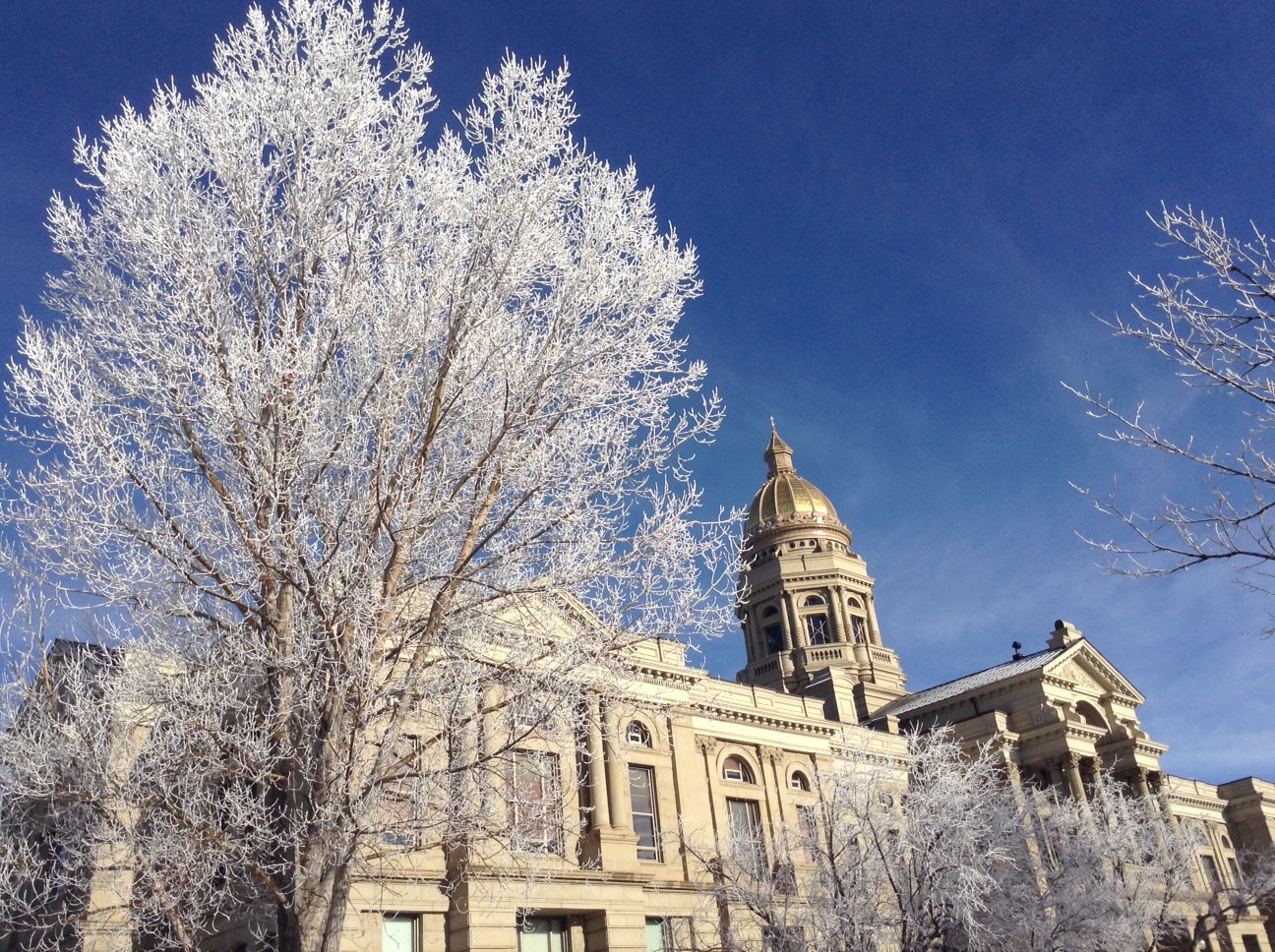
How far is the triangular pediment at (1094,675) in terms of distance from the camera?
51.3 m

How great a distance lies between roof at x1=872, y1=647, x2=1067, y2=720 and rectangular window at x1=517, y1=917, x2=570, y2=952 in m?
25.5

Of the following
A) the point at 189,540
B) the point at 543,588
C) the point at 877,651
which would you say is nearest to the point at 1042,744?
the point at 877,651

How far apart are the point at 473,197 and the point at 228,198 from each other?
9.41ft

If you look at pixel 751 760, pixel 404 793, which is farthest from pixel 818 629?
pixel 404 793

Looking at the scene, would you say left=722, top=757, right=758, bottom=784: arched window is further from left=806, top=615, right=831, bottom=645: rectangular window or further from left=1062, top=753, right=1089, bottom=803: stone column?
left=806, top=615, right=831, bottom=645: rectangular window

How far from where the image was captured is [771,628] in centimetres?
6353

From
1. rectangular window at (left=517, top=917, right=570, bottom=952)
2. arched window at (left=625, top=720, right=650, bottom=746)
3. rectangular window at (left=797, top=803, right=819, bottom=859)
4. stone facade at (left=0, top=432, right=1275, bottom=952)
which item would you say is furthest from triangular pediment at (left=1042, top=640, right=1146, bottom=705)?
rectangular window at (left=517, top=917, right=570, bottom=952)

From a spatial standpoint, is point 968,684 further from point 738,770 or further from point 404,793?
point 404,793

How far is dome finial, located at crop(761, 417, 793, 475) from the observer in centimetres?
7131

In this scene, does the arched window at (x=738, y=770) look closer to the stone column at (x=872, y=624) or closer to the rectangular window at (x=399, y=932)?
the rectangular window at (x=399, y=932)

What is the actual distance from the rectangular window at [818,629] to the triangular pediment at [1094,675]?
13.3 metres

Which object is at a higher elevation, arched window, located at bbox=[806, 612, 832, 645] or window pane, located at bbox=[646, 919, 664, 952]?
arched window, located at bbox=[806, 612, 832, 645]

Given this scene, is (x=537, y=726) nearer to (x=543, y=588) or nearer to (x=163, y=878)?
(x=543, y=588)

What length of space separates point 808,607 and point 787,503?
23.9ft
